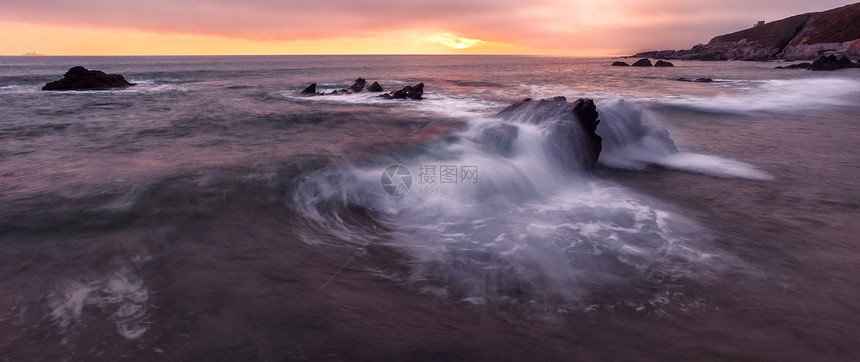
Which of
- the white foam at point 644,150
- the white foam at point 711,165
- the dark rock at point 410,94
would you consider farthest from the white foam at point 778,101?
the dark rock at point 410,94

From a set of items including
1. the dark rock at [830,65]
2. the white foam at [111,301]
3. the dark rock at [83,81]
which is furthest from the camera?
the dark rock at [830,65]

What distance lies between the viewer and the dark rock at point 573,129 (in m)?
9.35

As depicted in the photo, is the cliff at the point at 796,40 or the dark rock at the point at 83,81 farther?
the cliff at the point at 796,40

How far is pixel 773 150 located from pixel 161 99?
3123cm

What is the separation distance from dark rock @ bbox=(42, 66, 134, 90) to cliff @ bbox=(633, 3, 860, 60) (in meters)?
106

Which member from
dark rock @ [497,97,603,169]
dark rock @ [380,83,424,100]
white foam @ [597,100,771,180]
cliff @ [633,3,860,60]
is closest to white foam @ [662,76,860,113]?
A: white foam @ [597,100,771,180]

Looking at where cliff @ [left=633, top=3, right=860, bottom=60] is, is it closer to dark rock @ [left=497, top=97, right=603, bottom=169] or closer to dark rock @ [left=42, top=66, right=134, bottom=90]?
dark rock @ [left=497, top=97, right=603, bottom=169]

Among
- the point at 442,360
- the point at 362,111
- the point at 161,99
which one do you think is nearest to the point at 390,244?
the point at 442,360

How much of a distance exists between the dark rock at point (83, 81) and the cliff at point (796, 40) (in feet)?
349

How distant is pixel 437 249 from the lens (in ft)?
17.9

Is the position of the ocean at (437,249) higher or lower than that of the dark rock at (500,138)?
lower

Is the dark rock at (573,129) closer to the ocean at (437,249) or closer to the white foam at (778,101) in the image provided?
the ocean at (437,249)

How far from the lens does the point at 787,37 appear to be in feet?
325

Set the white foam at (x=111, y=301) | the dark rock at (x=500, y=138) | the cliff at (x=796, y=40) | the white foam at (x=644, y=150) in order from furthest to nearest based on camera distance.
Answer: the cliff at (x=796, y=40) < the dark rock at (x=500, y=138) < the white foam at (x=644, y=150) < the white foam at (x=111, y=301)
